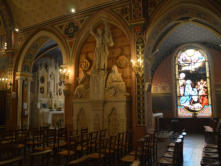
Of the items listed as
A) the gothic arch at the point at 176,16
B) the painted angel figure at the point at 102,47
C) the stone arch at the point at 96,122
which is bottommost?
the stone arch at the point at 96,122

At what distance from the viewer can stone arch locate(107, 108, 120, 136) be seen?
28.8 feet

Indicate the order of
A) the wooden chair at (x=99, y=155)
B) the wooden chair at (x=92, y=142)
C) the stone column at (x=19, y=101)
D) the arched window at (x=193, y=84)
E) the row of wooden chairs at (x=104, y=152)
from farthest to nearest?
the arched window at (x=193, y=84) < the stone column at (x=19, y=101) < the wooden chair at (x=92, y=142) < the row of wooden chairs at (x=104, y=152) < the wooden chair at (x=99, y=155)

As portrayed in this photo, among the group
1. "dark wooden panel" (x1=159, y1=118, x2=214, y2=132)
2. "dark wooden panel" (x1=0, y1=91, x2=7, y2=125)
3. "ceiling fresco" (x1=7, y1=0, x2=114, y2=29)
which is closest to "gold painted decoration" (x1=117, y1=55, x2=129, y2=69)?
"ceiling fresco" (x1=7, y1=0, x2=114, y2=29)

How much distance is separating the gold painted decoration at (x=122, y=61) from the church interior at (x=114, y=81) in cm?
5

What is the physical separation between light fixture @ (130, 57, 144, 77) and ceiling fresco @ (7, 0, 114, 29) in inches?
123

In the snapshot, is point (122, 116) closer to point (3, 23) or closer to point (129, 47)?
point (129, 47)

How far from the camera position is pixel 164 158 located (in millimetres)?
4660

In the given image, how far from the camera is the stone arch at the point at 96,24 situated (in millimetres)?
9206

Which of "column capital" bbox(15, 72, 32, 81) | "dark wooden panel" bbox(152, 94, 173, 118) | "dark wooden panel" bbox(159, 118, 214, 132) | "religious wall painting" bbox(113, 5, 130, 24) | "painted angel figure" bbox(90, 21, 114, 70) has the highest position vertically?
"religious wall painting" bbox(113, 5, 130, 24)

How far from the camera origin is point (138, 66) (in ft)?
28.3

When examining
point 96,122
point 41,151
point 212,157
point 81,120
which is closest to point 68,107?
point 81,120

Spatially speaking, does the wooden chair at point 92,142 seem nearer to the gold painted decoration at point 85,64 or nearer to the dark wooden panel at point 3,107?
the gold painted decoration at point 85,64

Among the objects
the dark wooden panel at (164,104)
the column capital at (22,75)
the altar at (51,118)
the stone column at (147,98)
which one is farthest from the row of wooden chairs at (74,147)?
the dark wooden panel at (164,104)

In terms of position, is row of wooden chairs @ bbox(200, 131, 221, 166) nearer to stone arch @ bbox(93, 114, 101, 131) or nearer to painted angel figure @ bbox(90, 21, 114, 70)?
stone arch @ bbox(93, 114, 101, 131)
